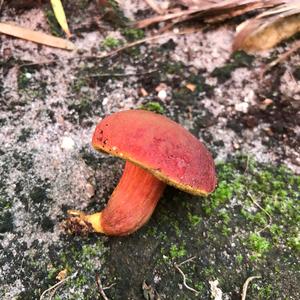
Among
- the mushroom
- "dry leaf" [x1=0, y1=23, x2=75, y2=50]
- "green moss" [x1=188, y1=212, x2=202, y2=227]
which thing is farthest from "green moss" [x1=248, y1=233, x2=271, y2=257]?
"dry leaf" [x1=0, y1=23, x2=75, y2=50]

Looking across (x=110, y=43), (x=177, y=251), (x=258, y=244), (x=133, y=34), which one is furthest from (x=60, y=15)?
(x=258, y=244)

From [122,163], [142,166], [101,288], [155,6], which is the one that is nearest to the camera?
[142,166]

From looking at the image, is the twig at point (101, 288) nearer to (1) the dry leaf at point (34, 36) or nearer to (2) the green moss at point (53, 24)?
(1) the dry leaf at point (34, 36)

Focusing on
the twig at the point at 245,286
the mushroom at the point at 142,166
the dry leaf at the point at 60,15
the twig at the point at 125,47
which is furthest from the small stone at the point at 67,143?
the twig at the point at 245,286

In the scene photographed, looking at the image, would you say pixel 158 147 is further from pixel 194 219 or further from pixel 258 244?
pixel 258 244

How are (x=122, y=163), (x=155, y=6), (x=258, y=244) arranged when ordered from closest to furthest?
1. (x=258, y=244)
2. (x=122, y=163)
3. (x=155, y=6)

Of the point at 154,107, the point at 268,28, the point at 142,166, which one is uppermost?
the point at 142,166
